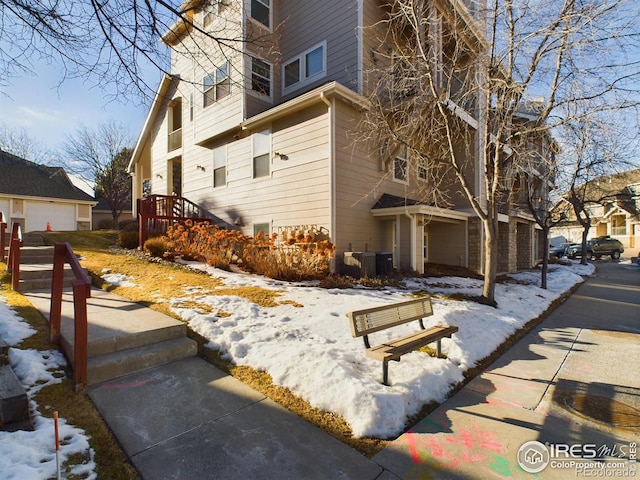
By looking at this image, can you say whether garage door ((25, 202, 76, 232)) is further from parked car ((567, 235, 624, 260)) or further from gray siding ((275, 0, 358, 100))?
parked car ((567, 235, 624, 260))

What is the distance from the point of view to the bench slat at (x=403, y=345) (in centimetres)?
342

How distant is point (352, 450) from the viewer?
2570mm

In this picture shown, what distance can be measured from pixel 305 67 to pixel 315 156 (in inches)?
174

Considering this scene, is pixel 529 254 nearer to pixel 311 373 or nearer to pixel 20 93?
pixel 311 373

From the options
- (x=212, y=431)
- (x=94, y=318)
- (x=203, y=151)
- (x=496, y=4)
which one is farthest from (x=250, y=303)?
(x=203, y=151)

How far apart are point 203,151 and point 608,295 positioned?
1582 cm

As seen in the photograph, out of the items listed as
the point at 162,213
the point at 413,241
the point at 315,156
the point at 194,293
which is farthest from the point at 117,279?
the point at 413,241

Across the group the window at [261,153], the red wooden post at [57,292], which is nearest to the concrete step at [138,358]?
the red wooden post at [57,292]

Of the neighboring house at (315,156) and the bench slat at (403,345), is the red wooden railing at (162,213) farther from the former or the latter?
the bench slat at (403,345)

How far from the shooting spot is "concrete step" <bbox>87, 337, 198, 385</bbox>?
3445 mm

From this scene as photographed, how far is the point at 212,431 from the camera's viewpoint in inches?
107

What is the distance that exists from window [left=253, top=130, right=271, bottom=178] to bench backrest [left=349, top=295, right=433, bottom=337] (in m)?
8.12

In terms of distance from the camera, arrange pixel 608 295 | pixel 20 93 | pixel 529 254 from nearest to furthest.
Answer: pixel 20 93 < pixel 608 295 < pixel 529 254

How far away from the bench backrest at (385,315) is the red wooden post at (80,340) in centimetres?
272
